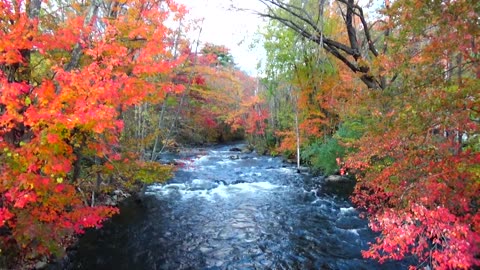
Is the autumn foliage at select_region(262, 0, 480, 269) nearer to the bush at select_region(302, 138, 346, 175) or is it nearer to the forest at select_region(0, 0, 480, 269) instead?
the forest at select_region(0, 0, 480, 269)

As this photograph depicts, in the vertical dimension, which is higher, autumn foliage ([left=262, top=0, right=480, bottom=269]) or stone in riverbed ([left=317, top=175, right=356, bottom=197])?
autumn foliage ([left=262, top=0, right=480, bottom=269])

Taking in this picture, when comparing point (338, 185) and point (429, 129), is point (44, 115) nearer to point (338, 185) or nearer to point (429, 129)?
point (429, 129)

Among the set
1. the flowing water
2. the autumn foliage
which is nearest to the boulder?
the flowing water

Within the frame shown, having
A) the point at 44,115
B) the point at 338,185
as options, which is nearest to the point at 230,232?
the point at 44,115

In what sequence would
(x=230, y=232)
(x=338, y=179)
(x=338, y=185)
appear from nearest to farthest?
(x=230, y=232), (x=338, y=185), (x=338, y=179)

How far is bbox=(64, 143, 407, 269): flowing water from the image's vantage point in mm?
8055

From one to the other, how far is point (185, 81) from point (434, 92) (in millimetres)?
14205

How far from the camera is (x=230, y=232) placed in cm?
1015

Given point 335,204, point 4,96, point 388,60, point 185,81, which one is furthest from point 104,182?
point 388,60

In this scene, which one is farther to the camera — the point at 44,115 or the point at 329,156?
the point at 329,156

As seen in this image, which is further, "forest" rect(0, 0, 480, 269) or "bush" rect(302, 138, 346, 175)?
"bush" rect(302, 138, 346, 175)

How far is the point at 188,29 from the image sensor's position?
14891 millimetres

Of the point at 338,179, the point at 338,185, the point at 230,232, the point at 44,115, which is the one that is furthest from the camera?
the point at 338,179

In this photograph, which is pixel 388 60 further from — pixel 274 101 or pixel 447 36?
pixel 274 101
